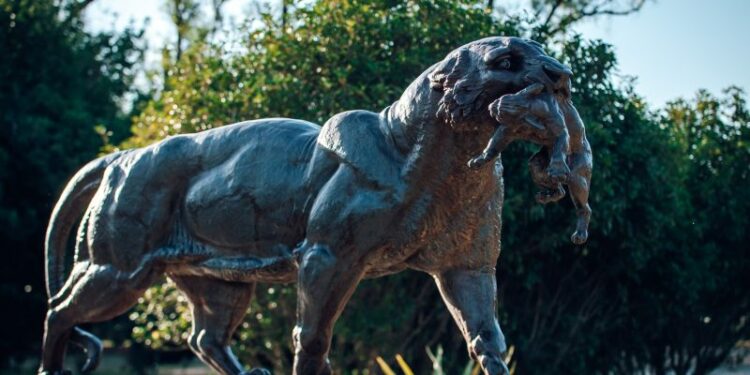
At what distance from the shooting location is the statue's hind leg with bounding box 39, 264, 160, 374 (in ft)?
17.7

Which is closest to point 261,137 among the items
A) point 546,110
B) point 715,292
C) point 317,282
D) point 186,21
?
point 317,282

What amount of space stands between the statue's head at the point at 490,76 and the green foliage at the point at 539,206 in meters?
4.97

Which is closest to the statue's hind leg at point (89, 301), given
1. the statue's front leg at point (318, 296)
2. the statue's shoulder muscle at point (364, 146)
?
the statue's front leg at point (318, 296)

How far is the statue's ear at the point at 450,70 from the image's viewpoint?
4.44 metres

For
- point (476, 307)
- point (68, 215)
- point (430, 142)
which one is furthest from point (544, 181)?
point (68, 215)

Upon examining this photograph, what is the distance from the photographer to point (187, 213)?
17.4 ft

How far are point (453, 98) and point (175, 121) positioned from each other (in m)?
→ 6.36

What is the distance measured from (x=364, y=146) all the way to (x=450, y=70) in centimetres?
51

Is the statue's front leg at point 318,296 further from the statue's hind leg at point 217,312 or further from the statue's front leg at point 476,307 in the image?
the statue's hind leg at point 217,312

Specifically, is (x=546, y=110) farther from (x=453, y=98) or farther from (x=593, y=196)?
(x=593, y=196)

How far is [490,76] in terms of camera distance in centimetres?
435

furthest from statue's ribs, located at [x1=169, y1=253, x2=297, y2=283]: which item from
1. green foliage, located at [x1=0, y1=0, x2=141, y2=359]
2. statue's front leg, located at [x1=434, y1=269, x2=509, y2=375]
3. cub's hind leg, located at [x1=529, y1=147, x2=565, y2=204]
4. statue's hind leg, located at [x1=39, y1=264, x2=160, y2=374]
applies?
green foliage, located at [x1=0, y1=0, x2=141, y2=359]

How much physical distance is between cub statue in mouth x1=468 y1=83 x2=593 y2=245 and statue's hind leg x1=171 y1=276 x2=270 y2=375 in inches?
68.3

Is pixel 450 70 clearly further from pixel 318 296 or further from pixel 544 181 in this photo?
pixel 318 296
